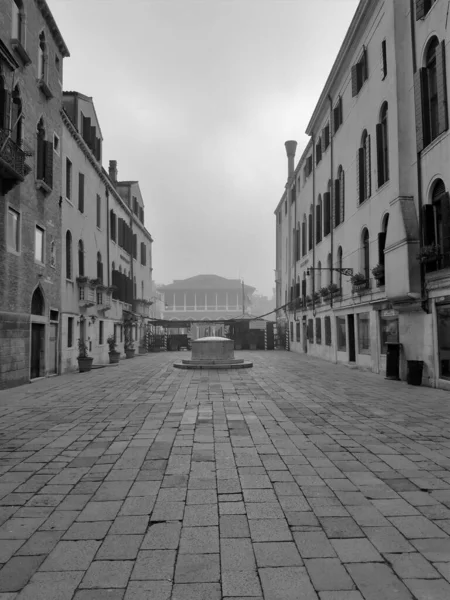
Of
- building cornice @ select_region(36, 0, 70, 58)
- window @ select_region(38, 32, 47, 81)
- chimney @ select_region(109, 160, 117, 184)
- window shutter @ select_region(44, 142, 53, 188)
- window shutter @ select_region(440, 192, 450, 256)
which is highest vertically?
chimney @ select_region(109, 160, 117, 184)

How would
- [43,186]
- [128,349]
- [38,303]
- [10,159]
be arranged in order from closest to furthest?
[10,159] < [43,186] < [38,303] < [128,349]

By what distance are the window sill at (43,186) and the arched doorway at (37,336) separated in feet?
10.6

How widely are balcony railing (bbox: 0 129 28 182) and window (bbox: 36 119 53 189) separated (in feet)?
7.49

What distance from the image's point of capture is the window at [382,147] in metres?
15.8

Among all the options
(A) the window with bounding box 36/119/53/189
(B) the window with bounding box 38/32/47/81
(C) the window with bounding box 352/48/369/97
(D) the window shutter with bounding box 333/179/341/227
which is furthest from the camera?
(D) the window shutter with bounding box 333/179/341/227

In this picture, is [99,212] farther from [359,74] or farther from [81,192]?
[359,74]

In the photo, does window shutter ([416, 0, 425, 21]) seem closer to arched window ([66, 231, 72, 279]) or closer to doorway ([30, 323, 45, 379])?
arched window ([66, 231, 72, 279])

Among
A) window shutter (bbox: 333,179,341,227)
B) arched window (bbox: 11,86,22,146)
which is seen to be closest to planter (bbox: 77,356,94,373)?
arched window (bbox: 11,86,22,146)

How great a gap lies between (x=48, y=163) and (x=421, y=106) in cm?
1151

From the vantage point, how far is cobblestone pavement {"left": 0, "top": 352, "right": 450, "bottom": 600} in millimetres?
2900

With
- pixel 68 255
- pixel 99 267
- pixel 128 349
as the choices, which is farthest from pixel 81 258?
pixel 128 349

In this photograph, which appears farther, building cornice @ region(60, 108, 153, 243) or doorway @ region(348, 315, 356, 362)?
doorway @ region(348, 315, 356, 362)

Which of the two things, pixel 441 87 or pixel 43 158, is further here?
pixel 43 158

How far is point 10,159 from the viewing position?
12.0 m
